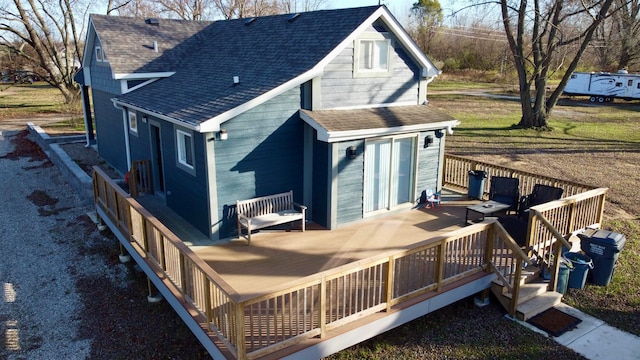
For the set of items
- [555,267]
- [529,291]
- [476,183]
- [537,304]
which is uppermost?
[476,183]

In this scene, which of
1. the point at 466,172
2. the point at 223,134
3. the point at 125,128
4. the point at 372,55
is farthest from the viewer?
the point at 125,128

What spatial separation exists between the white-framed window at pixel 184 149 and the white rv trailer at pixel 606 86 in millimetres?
37273

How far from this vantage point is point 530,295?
7926 millimetres

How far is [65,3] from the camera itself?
105ft

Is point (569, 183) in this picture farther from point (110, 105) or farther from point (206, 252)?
point (110, 105)

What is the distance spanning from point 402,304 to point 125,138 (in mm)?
10552

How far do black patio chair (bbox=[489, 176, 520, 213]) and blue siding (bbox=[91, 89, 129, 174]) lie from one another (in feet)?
35.1

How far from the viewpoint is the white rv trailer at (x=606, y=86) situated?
39059mm

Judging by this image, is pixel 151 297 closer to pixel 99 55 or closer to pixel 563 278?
pixel 563 278

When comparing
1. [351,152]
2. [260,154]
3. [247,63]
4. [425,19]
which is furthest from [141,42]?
[425,19]

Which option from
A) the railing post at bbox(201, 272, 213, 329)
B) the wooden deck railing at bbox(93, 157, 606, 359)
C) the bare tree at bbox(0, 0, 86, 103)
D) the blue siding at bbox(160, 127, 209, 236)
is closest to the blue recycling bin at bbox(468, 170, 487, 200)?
the wooden deck railing at bbox(93, 157, 606, 359)

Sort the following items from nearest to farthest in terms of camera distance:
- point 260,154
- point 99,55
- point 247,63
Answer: point 260,154
point 247,63
point 99,55

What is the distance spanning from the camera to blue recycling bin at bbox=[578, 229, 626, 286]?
846 centimetres

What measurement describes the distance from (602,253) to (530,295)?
6.02 feet
